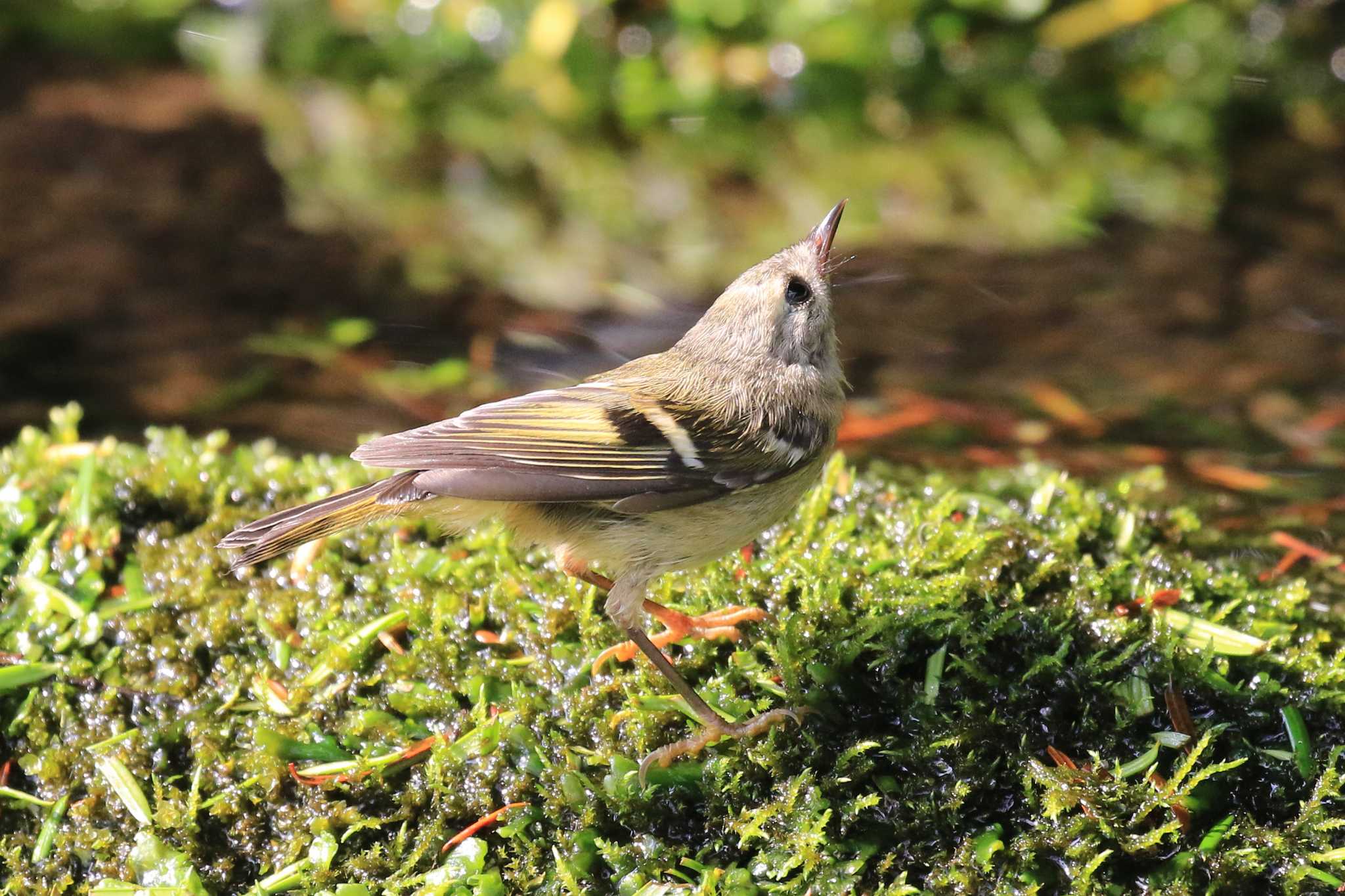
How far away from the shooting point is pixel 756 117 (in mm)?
7129

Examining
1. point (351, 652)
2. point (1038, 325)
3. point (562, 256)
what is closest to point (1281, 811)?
point (351, 652)

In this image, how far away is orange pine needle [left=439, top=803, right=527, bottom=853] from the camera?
2805 millimetres

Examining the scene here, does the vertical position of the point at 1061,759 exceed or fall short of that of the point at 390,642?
it falls short

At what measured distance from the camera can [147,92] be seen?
7.50 m

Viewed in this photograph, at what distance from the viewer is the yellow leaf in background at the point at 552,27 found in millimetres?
7121

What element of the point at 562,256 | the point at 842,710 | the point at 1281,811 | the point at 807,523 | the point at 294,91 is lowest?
the point at 1281,811

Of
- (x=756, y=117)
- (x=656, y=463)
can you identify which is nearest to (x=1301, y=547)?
(x=656, y=463)

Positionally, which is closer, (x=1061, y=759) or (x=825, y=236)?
(x=1061, y=759)

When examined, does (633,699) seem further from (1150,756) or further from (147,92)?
(147,92)

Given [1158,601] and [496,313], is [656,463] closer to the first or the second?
[1158,601]

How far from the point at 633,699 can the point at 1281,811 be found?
1.48 m

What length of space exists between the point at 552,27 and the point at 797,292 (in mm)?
4560

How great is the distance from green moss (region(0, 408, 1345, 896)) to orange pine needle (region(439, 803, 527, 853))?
2 centimetres

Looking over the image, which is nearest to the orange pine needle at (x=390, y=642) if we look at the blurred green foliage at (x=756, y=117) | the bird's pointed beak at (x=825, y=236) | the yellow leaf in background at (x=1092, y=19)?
the bird's pointed beak at (x=825, y=236)
